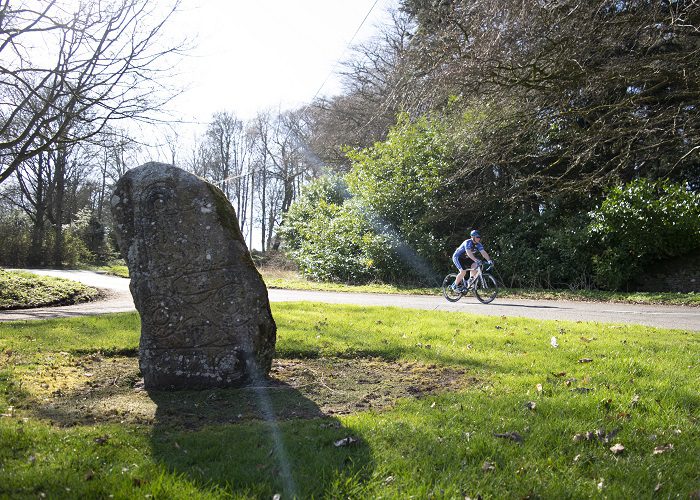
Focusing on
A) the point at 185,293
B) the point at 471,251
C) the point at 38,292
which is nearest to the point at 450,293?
the point at 471,251

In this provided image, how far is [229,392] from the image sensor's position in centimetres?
469

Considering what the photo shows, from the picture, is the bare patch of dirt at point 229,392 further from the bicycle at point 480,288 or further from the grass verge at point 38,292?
the grass verge at point 38,292

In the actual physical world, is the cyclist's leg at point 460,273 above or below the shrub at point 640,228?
below

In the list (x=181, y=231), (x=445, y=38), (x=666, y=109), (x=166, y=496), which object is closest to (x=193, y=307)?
(x=181, y=231)

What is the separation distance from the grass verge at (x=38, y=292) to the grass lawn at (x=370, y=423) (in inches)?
295

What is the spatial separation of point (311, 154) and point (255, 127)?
30.3 feet

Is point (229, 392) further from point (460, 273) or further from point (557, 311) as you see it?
point (460, 273)

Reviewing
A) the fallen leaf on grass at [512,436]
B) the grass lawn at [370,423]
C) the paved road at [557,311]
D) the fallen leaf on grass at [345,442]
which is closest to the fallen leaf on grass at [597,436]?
the grass lawn at [370,423]

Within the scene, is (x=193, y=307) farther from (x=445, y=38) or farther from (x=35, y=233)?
(x=35, y=233)

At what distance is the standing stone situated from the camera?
A: 15.6ft

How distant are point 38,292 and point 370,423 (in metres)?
13.7

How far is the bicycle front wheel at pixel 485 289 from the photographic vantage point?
1292 centimetres

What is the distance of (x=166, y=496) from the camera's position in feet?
8.76

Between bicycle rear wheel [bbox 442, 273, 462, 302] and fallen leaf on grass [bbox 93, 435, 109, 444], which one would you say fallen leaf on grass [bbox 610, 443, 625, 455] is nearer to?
fallen leaf on grass [bbox 93, 435, 109, 444]
